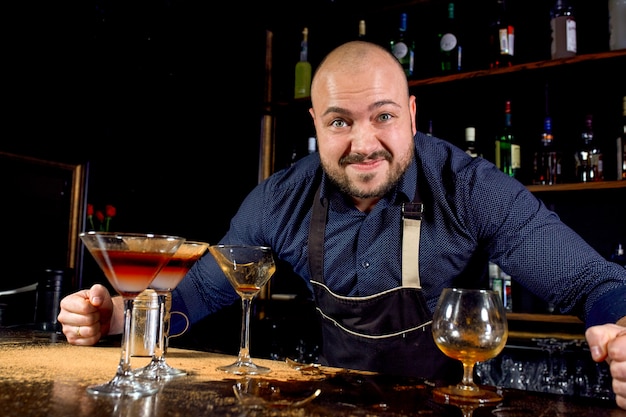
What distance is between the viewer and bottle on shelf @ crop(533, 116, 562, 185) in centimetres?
271

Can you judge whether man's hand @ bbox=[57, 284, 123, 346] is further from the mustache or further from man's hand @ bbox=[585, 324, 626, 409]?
man's hand @ bbox=[585, 324, 626, 409]

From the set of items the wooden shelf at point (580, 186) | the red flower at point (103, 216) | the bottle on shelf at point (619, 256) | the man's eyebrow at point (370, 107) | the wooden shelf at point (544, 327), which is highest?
the man's eyebrow at point (370, 107)

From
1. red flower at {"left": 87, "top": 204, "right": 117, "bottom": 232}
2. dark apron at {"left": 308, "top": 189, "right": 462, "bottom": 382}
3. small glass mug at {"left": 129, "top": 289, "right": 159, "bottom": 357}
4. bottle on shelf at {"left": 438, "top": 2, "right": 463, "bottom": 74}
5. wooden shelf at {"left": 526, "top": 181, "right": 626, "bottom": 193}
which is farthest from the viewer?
bottle on shelf at {"left": 438, "top": 2, "right": 463, "bottom": 74}


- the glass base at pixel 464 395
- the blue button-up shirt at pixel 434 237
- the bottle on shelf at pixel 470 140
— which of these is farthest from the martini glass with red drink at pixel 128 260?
the bottle on shelf at pixel 470 140

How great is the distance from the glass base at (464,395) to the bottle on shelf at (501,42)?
203 centimetres

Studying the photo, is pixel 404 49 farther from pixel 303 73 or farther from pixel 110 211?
pixel 110 211

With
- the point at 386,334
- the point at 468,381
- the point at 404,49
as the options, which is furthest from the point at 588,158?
the point at 468,381

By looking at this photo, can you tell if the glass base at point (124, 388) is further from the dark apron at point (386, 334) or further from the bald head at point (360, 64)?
the bald head at point (360, 64)

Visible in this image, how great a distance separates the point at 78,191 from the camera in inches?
107

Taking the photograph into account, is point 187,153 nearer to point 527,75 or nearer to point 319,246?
point 319,246

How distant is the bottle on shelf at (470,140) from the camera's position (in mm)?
2789

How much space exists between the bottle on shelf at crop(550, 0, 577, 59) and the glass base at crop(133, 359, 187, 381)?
88.1 inches

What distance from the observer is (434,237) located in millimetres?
1826

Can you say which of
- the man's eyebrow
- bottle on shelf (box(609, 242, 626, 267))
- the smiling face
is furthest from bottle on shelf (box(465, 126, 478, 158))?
the man's eyebrow
